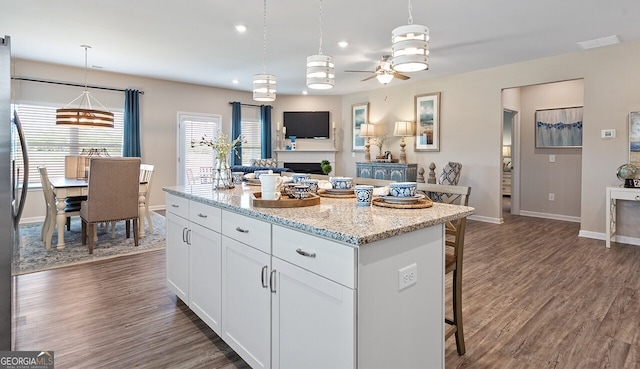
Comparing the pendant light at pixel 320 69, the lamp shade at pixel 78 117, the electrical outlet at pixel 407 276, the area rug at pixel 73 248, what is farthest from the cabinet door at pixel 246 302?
the lamp shade at pixel 78 117

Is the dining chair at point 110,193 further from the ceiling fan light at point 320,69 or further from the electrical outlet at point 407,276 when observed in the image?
the electrical outlet at point 407,276

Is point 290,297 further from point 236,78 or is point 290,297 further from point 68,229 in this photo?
point 236,78

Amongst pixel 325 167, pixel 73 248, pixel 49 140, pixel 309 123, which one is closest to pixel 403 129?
pixel 325 167

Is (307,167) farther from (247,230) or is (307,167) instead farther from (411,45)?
(247,230)

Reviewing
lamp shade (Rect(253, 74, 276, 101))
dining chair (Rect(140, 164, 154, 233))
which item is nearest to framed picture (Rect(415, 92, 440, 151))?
lamp shade (Rect(253, 74, 276, 101))

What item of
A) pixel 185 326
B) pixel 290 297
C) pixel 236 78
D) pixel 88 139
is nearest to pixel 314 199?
pixel 290 297

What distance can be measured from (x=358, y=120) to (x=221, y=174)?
6118 millimetres

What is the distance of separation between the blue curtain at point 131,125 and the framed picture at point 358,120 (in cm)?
465

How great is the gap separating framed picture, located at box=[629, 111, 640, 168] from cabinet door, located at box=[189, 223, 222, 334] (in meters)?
5.32

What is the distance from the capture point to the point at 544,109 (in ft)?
21.8

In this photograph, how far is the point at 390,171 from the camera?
23.8 feet

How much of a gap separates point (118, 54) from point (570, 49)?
6.53 metres

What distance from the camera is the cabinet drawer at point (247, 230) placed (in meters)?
1.68

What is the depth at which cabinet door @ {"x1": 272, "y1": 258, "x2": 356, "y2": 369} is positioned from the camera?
1307mm
